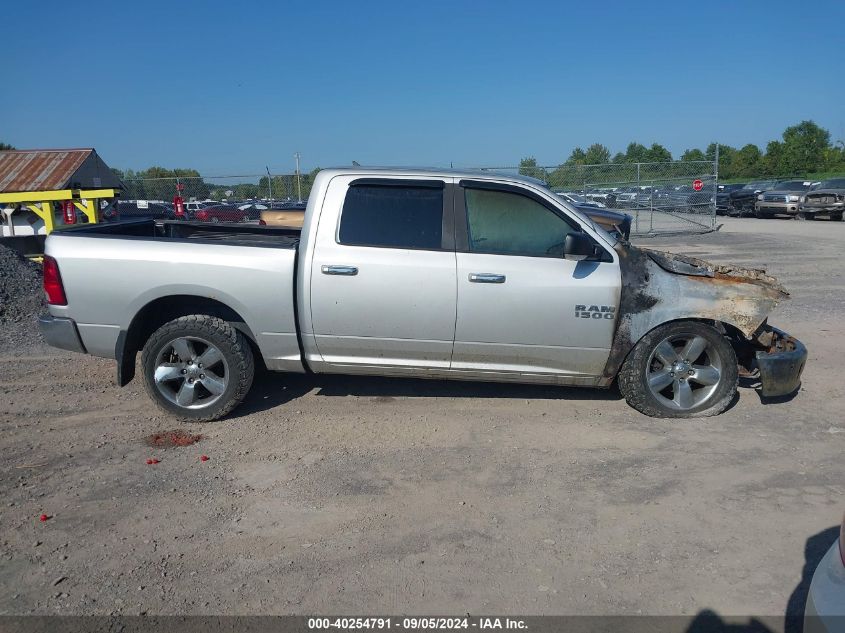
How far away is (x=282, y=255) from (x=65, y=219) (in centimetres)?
987

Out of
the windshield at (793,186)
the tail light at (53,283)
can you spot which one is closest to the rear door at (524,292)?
the tail light at (53,283)

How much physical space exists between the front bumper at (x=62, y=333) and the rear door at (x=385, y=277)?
1766 mm

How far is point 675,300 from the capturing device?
17.3 feet

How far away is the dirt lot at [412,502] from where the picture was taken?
3389 millimetres

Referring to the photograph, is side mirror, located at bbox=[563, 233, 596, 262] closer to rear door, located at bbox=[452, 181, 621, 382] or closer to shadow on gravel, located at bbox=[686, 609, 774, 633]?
rear door, located at bbox=[452, 181, 621, 382]

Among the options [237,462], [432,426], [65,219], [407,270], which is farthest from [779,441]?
[65,219]

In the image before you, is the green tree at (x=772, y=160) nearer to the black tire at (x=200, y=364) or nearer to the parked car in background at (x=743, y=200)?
the parked car in background at (x=743, y=200)

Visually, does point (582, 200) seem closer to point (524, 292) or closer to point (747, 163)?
point (524, 292)

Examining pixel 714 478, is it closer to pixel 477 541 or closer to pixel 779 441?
pixel 779 441

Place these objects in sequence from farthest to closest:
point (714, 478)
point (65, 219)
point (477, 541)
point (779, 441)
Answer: point (65, 219), point (779, 441), point (714, 478), point (477, 541)

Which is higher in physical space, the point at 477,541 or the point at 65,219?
the point at 65,219

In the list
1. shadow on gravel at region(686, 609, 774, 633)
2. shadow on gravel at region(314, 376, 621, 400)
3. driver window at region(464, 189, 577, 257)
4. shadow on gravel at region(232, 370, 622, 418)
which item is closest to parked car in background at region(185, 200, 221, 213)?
shadow on gravel at region(232, 370, 622, 418)

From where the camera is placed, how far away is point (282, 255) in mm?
A: 5273

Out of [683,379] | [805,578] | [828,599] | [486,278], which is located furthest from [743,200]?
[828,599]
